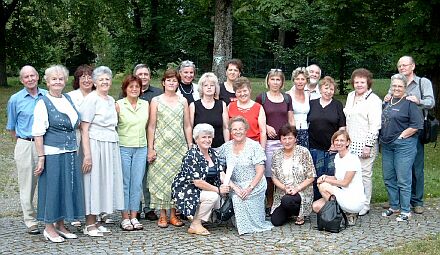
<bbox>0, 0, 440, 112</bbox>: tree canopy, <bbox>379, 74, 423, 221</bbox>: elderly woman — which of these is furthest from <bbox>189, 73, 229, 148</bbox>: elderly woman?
<bbox>0, 0, 440, 112</bbox>: tree canopy

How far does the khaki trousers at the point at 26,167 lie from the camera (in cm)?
715

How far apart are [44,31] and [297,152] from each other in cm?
2352

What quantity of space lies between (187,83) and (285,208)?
2.07m

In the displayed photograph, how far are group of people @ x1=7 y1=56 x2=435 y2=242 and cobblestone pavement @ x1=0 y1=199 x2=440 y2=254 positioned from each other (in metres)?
0.19

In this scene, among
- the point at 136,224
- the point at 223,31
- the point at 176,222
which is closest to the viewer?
the point at 136,224

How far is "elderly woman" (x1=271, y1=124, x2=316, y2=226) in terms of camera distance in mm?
7855

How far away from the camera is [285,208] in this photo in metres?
7.87

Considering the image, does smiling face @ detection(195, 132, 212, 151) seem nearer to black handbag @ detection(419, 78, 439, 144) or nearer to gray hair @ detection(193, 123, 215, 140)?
gray hair @ detection(193, 123, 215, 140)

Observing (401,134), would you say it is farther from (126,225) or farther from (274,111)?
(126,225)

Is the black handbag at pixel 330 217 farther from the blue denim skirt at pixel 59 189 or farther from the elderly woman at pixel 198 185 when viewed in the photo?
the blue denim skirt at pixel 59 189

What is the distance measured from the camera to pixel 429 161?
13.2 metres

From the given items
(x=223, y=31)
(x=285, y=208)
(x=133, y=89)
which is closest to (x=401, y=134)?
(x=285, y=208)

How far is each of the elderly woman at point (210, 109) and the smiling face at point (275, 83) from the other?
2.29 feet

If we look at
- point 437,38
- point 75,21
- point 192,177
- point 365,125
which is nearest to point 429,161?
point 437,38
